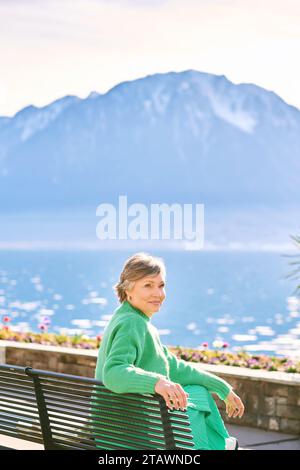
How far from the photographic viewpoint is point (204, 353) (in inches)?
377

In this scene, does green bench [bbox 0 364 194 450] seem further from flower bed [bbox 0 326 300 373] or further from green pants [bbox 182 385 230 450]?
flower bed [bbox 0 326 300 373]

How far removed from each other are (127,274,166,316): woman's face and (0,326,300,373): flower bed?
14.6 feet

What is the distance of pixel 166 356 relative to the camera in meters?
4.79

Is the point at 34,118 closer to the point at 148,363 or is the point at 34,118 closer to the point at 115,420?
the point at 115,420

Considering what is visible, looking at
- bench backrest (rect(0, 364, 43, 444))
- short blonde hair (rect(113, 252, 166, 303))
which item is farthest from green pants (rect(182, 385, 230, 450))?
bench backrest (rect(0, 364, 43, 444))

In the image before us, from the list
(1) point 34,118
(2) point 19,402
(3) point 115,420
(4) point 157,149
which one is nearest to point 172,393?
(3) point 115,420

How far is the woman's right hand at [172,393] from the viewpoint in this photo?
4.25 meters

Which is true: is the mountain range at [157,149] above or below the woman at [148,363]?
above

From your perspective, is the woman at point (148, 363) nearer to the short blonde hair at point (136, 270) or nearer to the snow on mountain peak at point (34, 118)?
the short blonde hair at point (136, 270)

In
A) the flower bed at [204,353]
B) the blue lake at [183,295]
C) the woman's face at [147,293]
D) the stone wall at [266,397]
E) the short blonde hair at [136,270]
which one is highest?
the blue lake at [183,295]

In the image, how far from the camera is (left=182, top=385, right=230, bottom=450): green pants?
4.57 m

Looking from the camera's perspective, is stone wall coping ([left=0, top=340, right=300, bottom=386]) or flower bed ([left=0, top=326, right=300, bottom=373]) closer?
stone wall coping ([left=0, top=340, right=300, bottom=386])

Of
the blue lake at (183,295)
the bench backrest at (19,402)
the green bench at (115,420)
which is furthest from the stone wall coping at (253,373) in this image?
the blue lake at (183,295)

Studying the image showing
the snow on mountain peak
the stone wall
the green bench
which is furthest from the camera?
the snow on mountain peak
